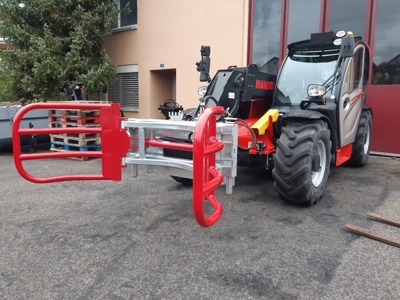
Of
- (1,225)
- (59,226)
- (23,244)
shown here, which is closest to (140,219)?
(59,226)

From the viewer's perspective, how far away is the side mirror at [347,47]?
4.31 metres

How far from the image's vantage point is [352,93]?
510cm

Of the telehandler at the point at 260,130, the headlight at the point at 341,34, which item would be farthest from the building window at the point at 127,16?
the headlight at the point at 341,34

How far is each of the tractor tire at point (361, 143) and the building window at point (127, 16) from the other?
24.7ft

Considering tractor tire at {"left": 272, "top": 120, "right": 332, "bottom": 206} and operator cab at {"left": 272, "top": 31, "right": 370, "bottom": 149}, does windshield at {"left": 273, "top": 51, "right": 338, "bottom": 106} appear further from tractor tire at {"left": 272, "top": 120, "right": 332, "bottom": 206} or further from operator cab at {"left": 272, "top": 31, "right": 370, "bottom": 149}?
tractor tire at {"left": 272, "top": 120, "right": 332, "bottom": 206}

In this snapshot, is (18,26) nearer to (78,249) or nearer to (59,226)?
(59,226)

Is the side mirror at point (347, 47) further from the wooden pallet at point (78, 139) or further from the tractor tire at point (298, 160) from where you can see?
the wooden pallet at point (78, 139)

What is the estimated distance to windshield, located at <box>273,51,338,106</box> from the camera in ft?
15.9

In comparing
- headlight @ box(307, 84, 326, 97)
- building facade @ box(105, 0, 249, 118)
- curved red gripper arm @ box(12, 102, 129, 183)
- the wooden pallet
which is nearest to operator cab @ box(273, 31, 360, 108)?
headlight @ box(307, 84, 326, 97)

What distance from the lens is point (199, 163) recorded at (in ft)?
7.89

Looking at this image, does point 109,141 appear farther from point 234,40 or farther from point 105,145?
point 234,40

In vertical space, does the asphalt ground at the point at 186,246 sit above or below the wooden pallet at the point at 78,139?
below

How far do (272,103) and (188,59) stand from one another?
5.08 m

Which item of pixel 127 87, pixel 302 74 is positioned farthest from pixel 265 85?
pixel 127 87
